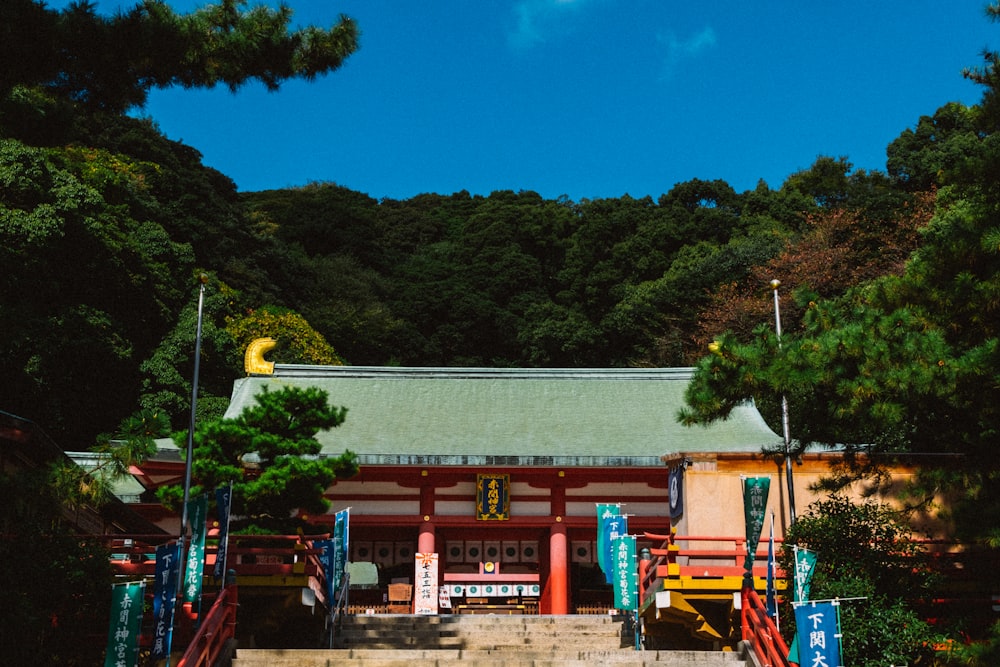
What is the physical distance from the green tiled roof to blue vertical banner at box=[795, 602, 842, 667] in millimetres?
7879

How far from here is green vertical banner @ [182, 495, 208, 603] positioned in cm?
1155

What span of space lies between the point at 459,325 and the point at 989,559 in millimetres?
31160

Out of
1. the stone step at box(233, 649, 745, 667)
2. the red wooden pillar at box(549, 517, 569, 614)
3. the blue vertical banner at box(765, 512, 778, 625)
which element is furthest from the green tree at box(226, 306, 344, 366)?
the blue vertical banner at box(765, 512, 778, 625)

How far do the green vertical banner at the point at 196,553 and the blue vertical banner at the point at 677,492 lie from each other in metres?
7.16

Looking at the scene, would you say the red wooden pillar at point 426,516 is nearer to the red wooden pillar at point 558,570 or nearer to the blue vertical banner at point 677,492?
the red wooden pillar at point 558,570

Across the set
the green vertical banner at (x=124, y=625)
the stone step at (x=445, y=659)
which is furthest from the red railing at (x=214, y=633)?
the green vertical banner at (x=124, y=625)

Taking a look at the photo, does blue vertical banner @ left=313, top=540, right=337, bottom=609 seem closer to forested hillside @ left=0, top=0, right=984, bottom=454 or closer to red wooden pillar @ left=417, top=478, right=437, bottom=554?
red wooden pillar @ left=417, top=478, right=437, bottom=554

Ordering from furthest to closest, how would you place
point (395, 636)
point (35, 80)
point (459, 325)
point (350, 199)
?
point (350, 199)
point (459, 325)
point (395, 636)
point (35, 80)

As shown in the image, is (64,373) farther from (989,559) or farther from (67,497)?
(989,559)

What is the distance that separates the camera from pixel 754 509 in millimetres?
12297

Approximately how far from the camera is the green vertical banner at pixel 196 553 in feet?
37.9

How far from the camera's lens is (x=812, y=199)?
39562 millimetres

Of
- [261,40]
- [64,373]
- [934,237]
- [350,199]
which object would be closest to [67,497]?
[261,40]

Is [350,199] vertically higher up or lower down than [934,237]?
higher up
